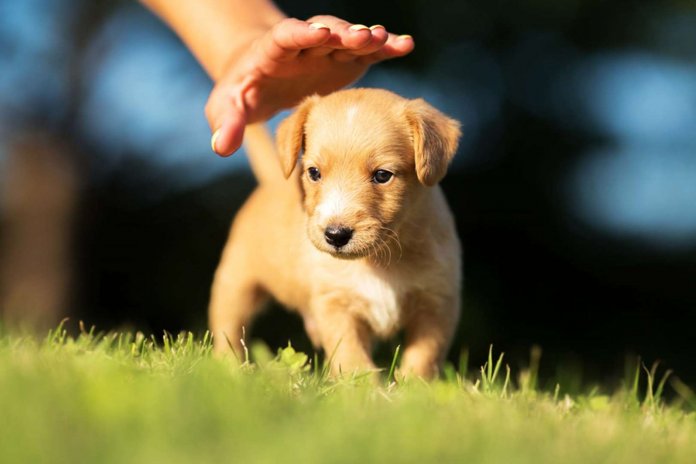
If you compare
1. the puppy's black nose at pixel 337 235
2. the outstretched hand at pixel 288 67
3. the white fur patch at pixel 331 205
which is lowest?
the puppy's black nose at pixel 337 235

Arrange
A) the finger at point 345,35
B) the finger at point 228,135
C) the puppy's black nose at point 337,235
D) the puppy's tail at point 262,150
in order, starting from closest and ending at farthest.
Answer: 1. the puppy's black nose at point 337,235
2. the finger at point 345,35
3. the finger at point 228,135
4. the puppy's tail at point 262,150

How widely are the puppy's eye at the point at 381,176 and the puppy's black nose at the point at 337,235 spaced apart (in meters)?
0.34

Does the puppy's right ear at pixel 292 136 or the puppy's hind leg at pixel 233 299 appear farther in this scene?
the puppy's hind leg at pixel 233 299

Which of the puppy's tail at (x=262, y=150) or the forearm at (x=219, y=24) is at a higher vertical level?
the forearm at (x=219, y=24)

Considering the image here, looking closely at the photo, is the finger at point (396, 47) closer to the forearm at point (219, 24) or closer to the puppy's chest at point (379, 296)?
the forearm at point (219, 24)

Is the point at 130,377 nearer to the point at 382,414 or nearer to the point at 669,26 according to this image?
the point at 382,414

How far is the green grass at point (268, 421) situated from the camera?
1716 millimetres

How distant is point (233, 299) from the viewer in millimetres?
4766

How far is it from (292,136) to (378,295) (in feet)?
2.53

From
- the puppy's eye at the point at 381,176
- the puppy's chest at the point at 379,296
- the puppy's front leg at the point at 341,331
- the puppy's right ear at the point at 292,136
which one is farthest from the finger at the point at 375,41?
the puppy's front leg at the point at 341,331

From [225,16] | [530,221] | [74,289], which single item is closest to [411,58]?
[530,221]

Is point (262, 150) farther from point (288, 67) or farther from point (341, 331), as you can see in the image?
point (341, 331)

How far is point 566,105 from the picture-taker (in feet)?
31.1

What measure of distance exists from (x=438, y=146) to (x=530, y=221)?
6.22m
